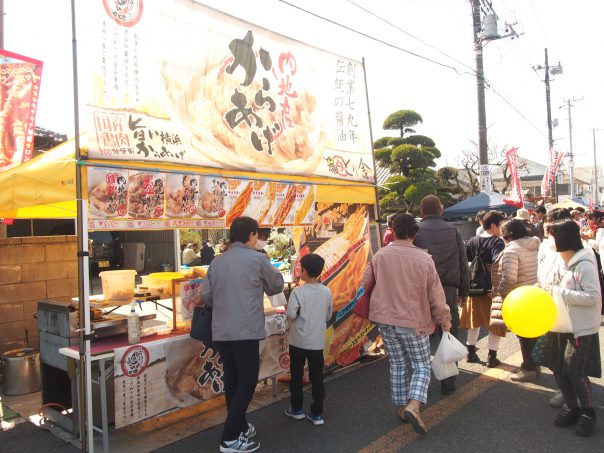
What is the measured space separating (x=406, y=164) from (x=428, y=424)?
18260mm

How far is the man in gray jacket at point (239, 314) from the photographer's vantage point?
3688 millimetres

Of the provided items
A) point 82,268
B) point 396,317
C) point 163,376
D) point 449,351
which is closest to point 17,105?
point 82,268

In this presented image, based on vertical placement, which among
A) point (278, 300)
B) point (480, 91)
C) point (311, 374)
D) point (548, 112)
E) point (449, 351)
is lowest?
point (311, 374)

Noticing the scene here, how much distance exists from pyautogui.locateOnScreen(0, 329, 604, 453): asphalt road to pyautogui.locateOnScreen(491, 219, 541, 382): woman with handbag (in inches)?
8.7

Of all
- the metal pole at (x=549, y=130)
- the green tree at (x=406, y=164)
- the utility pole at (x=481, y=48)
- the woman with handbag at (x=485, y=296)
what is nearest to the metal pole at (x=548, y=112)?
the metal pole at (x=549, y=130)

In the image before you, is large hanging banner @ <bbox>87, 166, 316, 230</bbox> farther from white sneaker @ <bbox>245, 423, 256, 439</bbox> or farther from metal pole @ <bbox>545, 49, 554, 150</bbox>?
metal pole @ <bbox>545, 49, 554, 150</bbox>

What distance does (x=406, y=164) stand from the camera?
70.7 ft

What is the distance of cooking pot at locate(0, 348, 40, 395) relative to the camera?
5.25 meters

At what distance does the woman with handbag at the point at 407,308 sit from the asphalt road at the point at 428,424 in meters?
0.37

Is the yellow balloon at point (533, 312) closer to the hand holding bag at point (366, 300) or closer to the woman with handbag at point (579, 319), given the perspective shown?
the woman with handbag at point (579, 319)

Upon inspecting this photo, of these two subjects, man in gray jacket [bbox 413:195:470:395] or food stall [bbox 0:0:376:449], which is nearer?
food stall [bbox 0:0:376:449]

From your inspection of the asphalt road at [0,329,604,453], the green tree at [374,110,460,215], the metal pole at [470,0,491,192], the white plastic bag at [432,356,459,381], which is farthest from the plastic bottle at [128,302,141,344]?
the green tree at [374,110,460,215]

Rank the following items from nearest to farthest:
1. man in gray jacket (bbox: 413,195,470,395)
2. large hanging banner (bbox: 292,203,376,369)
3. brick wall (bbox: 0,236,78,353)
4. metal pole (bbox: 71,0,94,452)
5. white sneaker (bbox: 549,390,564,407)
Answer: metal pole (bbox: 71,0,94,452) < white sneaker (bbox: 549,390,564,407) < man in gray jacket (bbox: 413,195,470,395) < large hanging banner (bbox: 292,203,376,369) < brick wall (bbox: 0,236,78,353)

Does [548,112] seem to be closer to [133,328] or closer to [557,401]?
[557,401]
